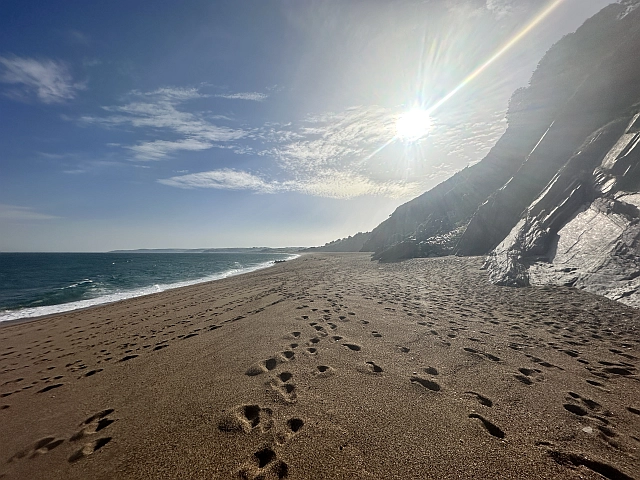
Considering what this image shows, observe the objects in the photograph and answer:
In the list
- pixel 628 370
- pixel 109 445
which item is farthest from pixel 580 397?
pixel 109 445

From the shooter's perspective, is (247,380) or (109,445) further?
(247,380)

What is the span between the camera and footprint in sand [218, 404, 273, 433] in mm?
3457

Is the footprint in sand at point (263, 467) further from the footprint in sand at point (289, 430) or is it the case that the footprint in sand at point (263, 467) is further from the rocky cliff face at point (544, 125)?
the rocky cliff face at point (544, 125)

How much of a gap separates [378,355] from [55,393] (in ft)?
23.3

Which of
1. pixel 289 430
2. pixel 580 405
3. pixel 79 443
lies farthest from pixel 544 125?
pixel 79 443

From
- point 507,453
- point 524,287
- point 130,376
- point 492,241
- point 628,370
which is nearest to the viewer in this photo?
point 507,453

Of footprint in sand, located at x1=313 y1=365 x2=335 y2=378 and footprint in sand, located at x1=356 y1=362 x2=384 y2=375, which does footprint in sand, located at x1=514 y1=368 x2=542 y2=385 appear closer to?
footprint in sand, located at x1=356 y1=362 x2=384 y2=375

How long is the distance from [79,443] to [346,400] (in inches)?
159

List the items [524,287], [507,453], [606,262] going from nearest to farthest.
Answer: [507,453] → [606,262] → [524,287]

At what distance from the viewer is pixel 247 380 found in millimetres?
4727

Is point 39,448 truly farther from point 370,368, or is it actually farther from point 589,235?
point 589,235

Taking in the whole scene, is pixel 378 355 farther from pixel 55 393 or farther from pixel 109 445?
pixel 55 393

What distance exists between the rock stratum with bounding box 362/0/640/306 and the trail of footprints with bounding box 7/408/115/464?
13.2 m

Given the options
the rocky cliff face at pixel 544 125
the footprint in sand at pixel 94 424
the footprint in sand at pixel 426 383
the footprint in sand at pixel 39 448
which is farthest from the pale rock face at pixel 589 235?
the footprint in sand at pixel 39 448
